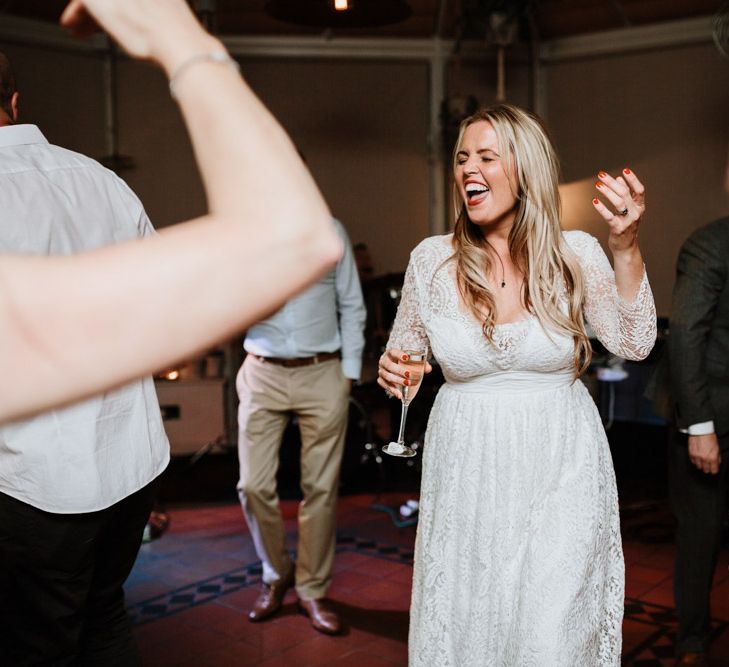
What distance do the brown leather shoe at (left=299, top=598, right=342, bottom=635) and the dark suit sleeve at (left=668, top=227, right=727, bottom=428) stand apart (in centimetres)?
158

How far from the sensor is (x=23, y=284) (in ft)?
1.80

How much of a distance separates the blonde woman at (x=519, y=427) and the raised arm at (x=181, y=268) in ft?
5.01

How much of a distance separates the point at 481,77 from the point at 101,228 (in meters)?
6.51

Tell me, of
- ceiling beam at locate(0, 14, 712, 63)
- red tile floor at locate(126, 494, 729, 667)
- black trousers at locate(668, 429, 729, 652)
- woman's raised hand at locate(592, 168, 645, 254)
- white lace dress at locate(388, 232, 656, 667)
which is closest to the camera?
woman's raised hand at locate(592, 168, 645, 254)

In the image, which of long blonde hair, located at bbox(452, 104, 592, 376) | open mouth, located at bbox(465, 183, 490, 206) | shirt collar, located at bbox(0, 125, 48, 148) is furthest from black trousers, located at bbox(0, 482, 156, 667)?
open mouth, located at bbox(465, 183, 490, 206)

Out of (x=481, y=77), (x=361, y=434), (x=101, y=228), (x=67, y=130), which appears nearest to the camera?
(x=101, y=228)

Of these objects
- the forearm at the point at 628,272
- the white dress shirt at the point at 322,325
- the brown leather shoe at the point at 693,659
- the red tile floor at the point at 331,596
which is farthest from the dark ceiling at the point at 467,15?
the brown leather shoe at the point at 693,659

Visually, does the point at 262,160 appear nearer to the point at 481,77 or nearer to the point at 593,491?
the point at 593,491

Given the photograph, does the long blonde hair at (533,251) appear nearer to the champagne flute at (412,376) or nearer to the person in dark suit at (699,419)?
the champagne flute at (412,376)

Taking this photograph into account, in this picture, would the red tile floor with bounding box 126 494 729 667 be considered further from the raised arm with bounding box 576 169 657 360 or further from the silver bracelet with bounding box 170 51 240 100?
the silver bracelet with bounding box 170 51 240 100

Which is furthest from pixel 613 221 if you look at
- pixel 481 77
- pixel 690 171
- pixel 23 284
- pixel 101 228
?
pixel 481 77

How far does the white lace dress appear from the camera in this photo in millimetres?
2047

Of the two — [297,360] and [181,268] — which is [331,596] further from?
[181,268]

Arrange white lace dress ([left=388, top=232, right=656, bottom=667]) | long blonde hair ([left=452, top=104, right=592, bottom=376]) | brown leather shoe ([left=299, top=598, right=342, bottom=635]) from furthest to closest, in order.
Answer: brown leather shoe ([left=299, top=598, right=342, bottom=635]), long blonde hair ([left=452, top=104, right=592, bottom=376]), white lace dress ([left=388, top=232, right=656, bottom=667])
